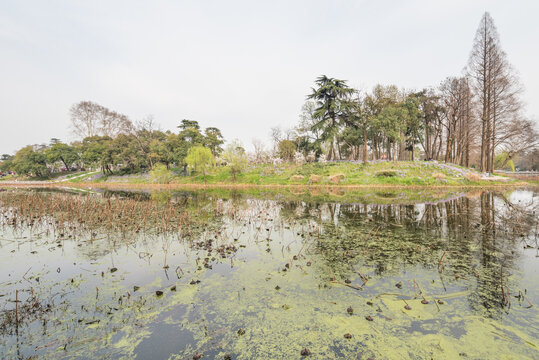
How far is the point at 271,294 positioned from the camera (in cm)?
526

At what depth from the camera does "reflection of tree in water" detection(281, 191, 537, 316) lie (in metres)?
5.70

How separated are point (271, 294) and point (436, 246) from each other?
6.60 metres

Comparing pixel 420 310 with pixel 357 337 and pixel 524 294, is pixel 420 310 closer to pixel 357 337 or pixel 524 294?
pixel 357 337

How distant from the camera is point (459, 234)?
31.1 ft

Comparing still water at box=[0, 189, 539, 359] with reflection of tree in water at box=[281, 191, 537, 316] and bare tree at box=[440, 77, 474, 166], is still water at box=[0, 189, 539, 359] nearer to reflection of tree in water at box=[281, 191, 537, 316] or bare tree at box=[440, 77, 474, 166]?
reflection of tree in water at box=[281, 191, 537, 316]

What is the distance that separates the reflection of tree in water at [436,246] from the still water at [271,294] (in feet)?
0.20

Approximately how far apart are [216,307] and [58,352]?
2469 millimetres

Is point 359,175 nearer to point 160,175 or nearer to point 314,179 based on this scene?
point 314,179

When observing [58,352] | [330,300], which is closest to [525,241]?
[330,300]

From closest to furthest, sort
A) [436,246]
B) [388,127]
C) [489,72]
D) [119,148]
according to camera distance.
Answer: [436,246], [489,72], [388,127], [119,148]

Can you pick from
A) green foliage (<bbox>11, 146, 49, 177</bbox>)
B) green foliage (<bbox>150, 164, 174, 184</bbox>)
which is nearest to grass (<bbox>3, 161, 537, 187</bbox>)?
green foliage (<bbox>150, 164, 174, 184</bbox>)

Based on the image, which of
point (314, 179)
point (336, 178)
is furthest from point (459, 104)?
point (314, 179)

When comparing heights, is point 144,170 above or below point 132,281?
above

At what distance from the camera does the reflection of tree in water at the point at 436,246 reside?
5702mm
